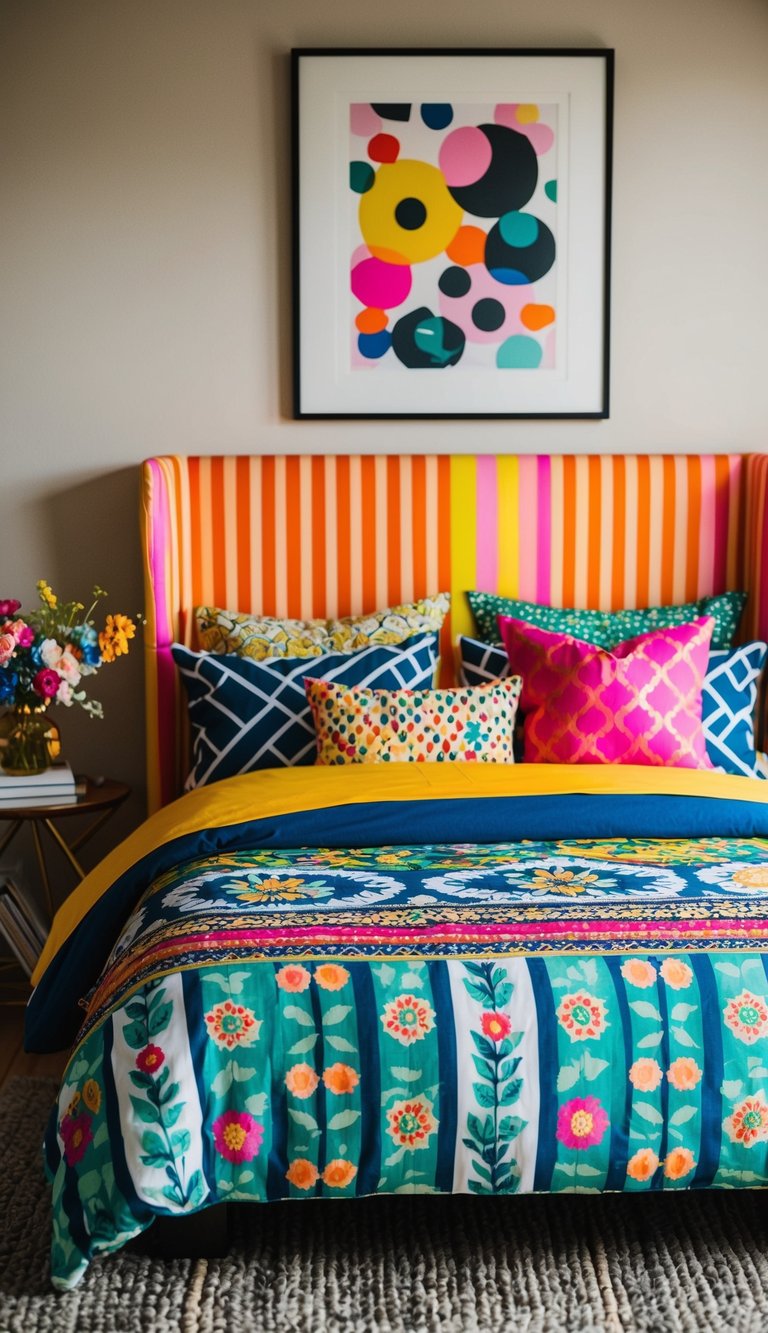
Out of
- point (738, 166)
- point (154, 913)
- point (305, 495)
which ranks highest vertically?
point (738, 166)

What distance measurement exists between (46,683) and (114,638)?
A: 0.22m

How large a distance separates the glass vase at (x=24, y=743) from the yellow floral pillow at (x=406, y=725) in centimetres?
70

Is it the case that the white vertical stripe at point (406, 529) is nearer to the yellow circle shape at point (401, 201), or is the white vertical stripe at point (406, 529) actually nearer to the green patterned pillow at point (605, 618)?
the green patterned pillow at point (605, 618)

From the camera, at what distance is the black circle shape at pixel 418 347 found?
11.7 feet

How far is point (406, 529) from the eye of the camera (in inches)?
141

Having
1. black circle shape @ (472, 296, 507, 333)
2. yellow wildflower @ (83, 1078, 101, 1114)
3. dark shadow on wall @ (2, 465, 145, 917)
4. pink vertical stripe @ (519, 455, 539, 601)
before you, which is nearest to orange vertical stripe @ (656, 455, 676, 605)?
pink vertical stripe @ (519, 455, 539, 601)

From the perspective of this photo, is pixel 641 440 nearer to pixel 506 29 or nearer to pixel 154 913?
pixel 506 29

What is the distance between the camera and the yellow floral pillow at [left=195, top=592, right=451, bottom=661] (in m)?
3.38

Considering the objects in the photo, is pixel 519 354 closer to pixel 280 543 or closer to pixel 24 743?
pixel 280 543

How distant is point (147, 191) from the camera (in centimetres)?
351

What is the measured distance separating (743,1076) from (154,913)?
3.35 ft

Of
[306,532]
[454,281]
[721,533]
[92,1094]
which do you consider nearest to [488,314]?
[454,281]

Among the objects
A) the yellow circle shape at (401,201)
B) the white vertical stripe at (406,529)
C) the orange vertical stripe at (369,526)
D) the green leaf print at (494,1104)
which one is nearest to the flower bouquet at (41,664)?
the orange vertical stripe at (369,526)

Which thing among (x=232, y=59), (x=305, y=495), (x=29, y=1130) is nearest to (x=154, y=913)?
(x=29, y=1130)
